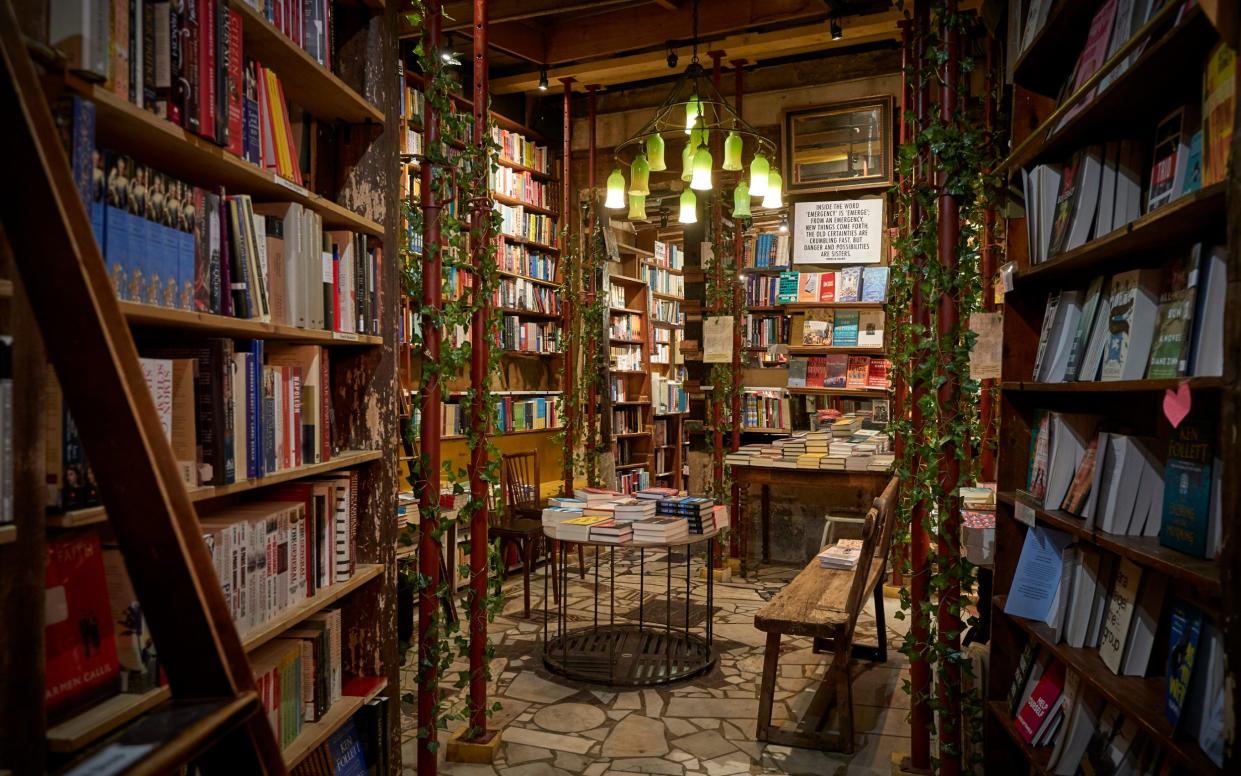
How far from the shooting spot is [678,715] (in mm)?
3414

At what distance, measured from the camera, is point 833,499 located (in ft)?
19.9

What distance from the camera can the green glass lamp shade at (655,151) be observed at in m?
4.28

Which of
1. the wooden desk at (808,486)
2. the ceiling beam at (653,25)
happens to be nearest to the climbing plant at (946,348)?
the wooden desk at (808,486)

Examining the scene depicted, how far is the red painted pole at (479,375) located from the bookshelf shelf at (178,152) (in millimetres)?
802

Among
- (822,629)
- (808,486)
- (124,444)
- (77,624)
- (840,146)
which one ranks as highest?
(840,146)

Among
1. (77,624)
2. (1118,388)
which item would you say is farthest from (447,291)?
(1118,388)

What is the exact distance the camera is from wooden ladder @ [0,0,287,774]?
99 centimetres

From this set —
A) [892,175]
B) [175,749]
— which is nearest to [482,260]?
[175,749]

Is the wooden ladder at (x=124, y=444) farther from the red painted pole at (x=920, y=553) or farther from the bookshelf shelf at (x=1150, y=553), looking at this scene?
the red painted pole at (x=920, y=553)

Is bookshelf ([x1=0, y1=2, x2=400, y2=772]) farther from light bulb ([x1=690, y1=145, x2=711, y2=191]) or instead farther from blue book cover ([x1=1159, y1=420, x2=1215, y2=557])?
light bulb ([x1=690, y1=145, x2=711, y2=191])

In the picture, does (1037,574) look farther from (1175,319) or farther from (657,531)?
(657,531)

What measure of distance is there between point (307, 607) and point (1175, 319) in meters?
2.04

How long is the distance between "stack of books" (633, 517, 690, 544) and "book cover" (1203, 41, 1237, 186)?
2.50m

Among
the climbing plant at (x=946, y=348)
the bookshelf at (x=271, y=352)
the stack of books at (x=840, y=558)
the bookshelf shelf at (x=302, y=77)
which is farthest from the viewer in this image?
the stack of books at (x=840, y=558)
